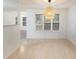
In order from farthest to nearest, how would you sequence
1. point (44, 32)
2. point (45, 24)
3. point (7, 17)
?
point (45, 24) < point (44, 32) < point (7, 17)

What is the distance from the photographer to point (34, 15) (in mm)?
11445

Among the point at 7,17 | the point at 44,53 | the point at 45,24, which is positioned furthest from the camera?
the point at 45,24

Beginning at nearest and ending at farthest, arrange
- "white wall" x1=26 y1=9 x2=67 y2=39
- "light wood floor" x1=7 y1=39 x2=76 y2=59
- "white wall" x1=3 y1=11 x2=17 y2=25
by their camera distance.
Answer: "white wall" x1=3 y1=11 x2=17 y2=25 → "light wood floor" x1=7 y1=39 x2=76 y2=59 → "white wall" x1=26 y1=9 x2=67 y2=39

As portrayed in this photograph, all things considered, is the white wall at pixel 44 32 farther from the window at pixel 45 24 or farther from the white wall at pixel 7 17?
the white wall at pixel 7 17

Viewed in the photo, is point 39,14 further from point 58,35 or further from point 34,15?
point 58,35

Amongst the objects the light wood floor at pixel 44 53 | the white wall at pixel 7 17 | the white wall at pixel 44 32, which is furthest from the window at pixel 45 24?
the white wall at pixel 7 17

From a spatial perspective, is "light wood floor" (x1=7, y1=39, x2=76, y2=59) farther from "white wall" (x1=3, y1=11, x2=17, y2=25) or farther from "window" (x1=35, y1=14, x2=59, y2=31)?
"window" (x1=35, y1=14, x2=59, y2=31)

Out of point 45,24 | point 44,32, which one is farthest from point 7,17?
point 45,24

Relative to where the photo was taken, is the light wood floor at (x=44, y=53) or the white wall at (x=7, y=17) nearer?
the white wall at (x=7, y=17)

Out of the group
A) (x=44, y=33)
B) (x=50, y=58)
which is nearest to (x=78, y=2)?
(x=50, y=58)

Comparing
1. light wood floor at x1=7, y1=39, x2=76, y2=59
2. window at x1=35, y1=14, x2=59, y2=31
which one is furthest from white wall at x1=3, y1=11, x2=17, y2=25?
window at x1=35, y1=14, x2=59, y2=31

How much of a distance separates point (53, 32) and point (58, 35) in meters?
0.45

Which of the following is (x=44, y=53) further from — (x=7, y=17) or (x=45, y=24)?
(x=45, y=24)

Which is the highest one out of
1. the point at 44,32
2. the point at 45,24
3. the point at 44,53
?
the point at 45,24
